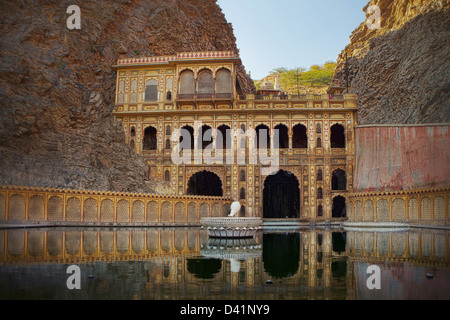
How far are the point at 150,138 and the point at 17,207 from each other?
1498 centimetres

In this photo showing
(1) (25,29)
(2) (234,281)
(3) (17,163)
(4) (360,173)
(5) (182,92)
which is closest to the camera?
(2) (234,281)

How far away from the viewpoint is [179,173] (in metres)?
32.8

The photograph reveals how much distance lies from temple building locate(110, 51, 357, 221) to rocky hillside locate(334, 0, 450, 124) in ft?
16.2

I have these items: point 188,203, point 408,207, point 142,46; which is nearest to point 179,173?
point 188,203

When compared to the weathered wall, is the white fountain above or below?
below

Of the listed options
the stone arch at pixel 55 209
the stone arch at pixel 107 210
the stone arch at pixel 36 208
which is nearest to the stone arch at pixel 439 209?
the stone arch at pixel 107 210

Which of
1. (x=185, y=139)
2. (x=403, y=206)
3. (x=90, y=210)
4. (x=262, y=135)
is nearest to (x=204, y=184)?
(x=185, y=139)

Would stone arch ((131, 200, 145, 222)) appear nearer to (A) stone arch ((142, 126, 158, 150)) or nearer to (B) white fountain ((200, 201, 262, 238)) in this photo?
(A) stone arch ((142, 126, 158, 150))

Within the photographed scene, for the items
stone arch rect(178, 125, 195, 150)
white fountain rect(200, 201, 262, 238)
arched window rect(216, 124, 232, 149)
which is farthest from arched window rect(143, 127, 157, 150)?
white fountain rect(200, 201, 262, 238)

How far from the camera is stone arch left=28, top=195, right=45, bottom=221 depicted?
2277 centimetres

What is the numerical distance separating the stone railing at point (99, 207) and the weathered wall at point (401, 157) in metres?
10.2

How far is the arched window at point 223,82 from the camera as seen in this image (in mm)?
33344

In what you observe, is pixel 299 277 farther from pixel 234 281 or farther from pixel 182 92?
→ pixel 182 92

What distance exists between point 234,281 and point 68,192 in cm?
1910
